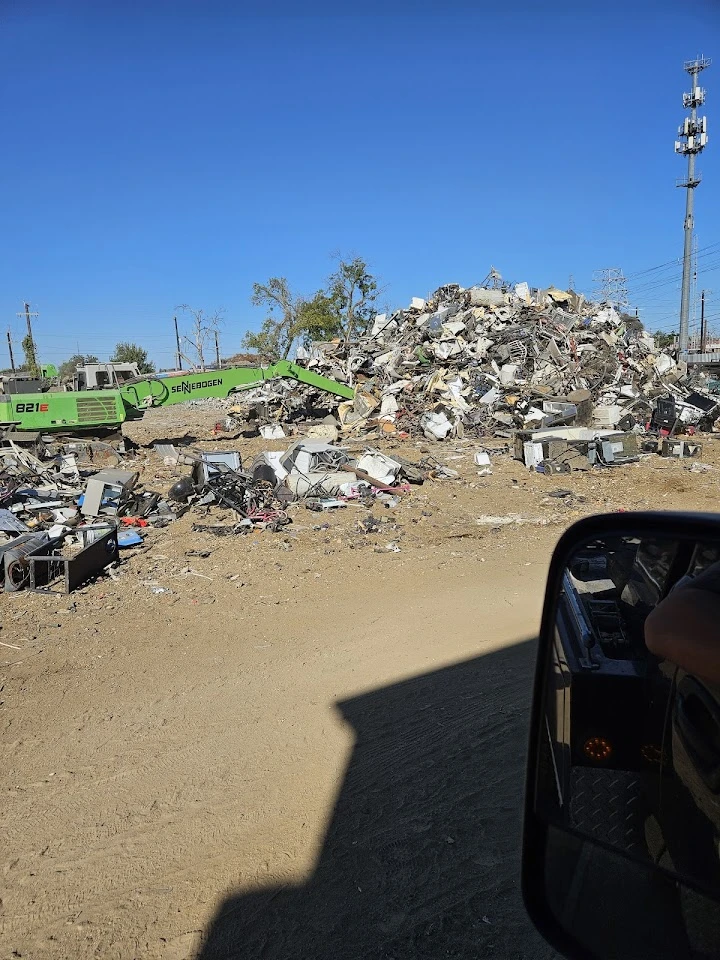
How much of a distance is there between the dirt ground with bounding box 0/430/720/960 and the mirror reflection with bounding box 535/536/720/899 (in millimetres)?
1258

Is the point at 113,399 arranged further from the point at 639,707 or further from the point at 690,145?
the point at 690,145

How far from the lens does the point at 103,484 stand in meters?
10.2

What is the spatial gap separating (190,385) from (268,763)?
12.7 m

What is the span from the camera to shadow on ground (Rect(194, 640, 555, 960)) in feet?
7.98

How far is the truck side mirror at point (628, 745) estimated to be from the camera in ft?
4.08

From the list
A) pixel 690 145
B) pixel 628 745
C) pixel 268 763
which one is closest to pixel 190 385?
pixel 268 763

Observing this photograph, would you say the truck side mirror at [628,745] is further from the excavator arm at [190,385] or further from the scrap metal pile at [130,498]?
the excavator arm at [190,385]

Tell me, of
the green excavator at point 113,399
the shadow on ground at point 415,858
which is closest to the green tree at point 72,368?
the green excavator at point 113,399

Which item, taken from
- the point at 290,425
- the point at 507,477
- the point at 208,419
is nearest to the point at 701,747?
the point at 507,477

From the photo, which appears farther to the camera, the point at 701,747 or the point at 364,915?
the point at 364,915

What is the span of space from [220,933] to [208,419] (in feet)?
77.2

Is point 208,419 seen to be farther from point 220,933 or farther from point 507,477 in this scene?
point 220,933

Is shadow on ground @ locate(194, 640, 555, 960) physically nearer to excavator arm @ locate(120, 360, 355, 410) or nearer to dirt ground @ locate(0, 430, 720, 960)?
dirt ground @ locate(0, 430, 720, 960)

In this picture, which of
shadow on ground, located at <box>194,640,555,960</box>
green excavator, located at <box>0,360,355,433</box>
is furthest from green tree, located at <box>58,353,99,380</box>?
shadow on ground, located at <box>194,640,555,960</box>
